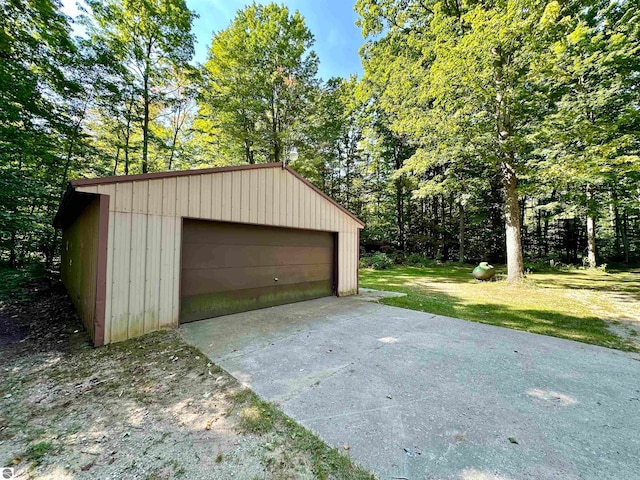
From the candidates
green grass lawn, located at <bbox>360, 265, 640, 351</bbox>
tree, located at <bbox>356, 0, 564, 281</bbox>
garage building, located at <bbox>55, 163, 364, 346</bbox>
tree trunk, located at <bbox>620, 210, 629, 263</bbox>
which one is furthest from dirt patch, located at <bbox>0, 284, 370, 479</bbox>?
tree trunk, located at <bbox>620, 210, 629, 263</bbox>

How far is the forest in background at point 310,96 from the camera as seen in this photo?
21.8 feet

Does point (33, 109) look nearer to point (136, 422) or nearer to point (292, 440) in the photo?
point (136, 422)

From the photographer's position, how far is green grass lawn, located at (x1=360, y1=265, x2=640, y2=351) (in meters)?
4.31

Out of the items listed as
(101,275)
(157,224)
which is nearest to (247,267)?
(157,224)

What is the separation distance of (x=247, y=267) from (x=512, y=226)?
28.1 feet

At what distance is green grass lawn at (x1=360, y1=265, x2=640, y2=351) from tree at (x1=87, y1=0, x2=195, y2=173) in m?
10.4

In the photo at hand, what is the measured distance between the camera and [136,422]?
197 cm

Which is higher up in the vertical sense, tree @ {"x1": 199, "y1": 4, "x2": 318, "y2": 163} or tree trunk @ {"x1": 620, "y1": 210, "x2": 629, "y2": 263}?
tree @ {"x1": 199, "y1": 4, "x2": 318, "y2": 163}

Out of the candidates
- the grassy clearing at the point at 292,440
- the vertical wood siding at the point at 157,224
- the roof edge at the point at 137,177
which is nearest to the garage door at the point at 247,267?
the vertical wood siding at the point at 157,224

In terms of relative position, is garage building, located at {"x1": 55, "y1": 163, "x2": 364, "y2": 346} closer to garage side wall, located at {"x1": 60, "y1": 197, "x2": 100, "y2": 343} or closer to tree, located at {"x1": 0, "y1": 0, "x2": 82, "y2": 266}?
garage side wall, located at {"x1": 60, "y1": 197, "x2": 100, "y2": 343}

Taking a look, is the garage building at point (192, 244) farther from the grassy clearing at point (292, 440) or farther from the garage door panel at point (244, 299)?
the grassy clearing at point (292, 440)

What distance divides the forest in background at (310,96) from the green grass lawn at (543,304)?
164cm

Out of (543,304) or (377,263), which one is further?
(377,263)

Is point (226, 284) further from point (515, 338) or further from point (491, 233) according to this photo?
point (491, 233)
